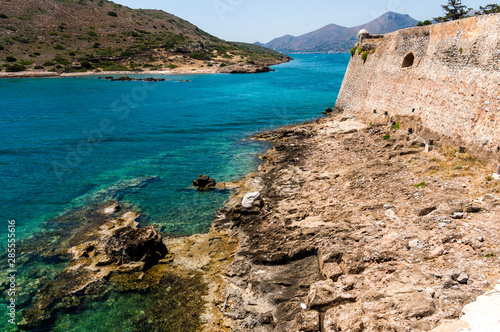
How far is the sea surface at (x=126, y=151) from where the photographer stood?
1675cm

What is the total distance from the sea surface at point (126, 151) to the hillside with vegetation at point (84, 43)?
4040cm

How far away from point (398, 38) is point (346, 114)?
9.38 meters

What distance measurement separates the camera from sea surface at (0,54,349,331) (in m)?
16.8

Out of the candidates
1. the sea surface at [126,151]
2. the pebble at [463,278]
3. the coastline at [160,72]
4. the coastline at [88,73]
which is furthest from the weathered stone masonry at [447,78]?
the coastline at [88,73]

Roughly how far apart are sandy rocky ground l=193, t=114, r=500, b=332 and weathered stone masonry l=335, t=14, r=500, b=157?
4.45 feet

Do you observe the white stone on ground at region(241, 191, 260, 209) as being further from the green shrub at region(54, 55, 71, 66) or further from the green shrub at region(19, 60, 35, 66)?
the green shrub at region(19, 60, 35, 66)

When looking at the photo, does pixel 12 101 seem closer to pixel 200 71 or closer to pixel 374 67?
pixel 374 67

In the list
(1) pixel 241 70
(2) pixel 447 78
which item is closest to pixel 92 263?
(2) pixel 447 78

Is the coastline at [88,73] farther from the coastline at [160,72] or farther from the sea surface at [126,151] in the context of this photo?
the sea surface at [126,151]

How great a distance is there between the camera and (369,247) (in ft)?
33.0

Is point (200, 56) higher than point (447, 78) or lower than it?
higher

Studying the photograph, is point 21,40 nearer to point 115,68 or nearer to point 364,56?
point 115,68

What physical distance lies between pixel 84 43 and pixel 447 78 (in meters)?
116

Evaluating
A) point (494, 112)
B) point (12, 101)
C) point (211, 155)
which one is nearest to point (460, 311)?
point (494, 112)
